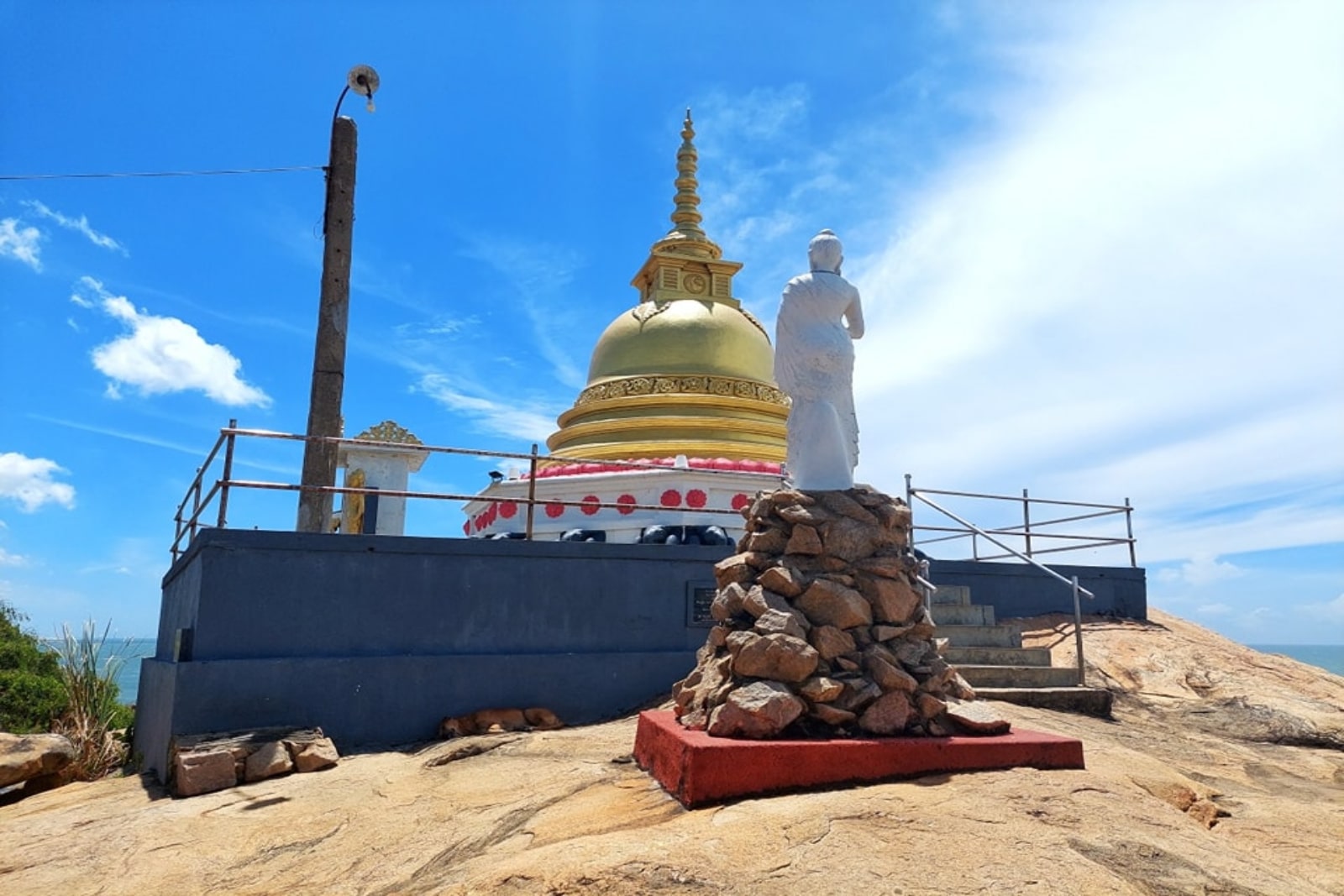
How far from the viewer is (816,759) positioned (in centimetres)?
476

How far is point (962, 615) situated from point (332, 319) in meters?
7.23

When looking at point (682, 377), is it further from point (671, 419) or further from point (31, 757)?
point (31, 757)

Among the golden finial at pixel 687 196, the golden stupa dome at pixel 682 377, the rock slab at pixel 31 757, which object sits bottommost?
the rock slab at pixel 31 757

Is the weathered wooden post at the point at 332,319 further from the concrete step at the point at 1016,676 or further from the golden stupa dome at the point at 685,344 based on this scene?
the golden stupa dome at the point at 685,344

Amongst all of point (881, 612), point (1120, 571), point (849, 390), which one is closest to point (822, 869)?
point (881, 612)

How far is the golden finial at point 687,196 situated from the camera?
833 inches

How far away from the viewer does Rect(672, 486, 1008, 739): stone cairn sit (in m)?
5.11

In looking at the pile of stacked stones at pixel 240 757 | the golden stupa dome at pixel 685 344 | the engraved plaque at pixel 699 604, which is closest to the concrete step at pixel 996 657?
the engraved plaque at pixel 699 604

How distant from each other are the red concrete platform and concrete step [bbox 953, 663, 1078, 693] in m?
2.80

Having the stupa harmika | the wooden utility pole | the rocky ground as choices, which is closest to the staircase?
the rocky ground

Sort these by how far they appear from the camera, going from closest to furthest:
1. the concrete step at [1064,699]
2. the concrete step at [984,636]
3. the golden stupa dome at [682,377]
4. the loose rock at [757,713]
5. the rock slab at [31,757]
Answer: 1. the loose rock at [757,713]
2. the rock slab at [31,757]
3. the concrete step at [1064,699]
4. the concrete step at [984,636]
5. the golden stupa dome at [682,377]

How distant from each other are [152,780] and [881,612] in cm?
607

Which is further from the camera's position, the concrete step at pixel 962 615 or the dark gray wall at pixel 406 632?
the concrete step at pixel 962 615

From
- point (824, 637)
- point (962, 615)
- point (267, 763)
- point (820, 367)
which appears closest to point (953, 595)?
point (962, 615)
